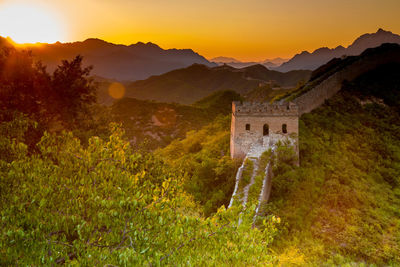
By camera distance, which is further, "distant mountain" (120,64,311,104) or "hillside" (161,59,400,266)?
"distant mountain" (120,64,311,104)

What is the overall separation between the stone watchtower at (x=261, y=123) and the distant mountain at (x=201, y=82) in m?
110

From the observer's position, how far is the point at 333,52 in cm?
14400

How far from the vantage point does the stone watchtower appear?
2014cm

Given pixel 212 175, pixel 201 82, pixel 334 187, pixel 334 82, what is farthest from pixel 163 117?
pixel 201 82

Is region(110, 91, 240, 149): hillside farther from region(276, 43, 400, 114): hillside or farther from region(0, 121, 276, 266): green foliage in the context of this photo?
region(0, 121, 276, 266): green foliage

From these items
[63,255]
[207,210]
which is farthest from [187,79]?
[63,255]

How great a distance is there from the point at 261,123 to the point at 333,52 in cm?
14125

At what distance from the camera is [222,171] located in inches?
765

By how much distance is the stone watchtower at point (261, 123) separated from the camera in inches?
793

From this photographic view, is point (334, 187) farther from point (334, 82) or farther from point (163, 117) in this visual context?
point (163, 117)

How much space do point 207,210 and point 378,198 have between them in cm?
1026

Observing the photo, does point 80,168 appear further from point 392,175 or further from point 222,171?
point 392,175

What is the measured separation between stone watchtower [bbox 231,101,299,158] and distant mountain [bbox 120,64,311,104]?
10982cm

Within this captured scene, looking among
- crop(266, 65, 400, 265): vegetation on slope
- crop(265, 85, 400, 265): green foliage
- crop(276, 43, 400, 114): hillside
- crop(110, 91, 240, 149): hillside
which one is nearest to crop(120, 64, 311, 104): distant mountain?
crop(110, 91, 240, 149): hillside
